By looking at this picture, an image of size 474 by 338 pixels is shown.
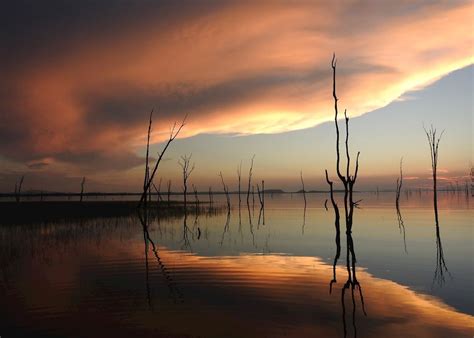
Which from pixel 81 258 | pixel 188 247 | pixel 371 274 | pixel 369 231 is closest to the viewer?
pixel 371 274

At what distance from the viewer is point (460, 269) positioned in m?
14.3

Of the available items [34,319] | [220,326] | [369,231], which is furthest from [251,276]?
[369,231]

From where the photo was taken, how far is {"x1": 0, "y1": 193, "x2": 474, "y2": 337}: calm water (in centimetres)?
814

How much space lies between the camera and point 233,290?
11328 millimetres

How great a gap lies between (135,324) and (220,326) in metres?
1.70

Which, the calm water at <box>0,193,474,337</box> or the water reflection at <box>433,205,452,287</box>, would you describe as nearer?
the calm water at <box>0,193,474,337</box>

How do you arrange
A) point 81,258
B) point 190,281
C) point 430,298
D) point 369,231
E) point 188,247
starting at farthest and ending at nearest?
point 369,231
point 188,247
point 81,258
point 190,281
point 430,298

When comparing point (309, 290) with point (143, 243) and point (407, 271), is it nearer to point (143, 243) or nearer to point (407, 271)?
point (407, 271)

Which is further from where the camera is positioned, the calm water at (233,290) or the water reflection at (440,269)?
the water reflection at (440,269)

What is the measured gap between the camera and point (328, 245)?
69.1 ft

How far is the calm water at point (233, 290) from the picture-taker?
8141 mm

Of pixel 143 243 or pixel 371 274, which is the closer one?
pixel 371 274

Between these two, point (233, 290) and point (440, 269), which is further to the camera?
point (440, 269)

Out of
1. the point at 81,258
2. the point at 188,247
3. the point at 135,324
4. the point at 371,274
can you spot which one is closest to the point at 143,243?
the point at 188,247
